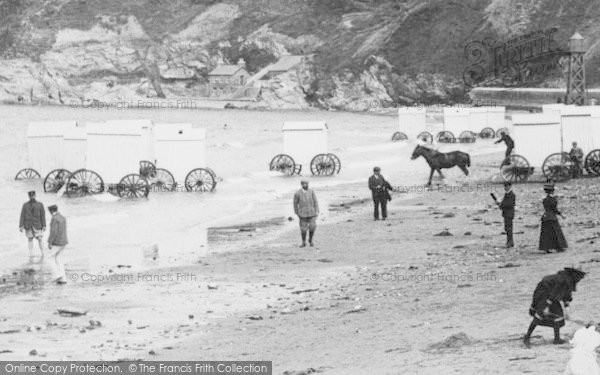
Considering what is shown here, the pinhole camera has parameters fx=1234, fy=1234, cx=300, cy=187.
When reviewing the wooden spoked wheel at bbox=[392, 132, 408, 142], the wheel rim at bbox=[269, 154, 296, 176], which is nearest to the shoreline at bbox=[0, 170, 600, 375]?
the wheel rim at bbox=[269, 154, 296, 176]

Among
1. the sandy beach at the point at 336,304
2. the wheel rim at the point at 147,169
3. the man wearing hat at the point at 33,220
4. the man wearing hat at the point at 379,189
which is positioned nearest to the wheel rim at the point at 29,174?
the wheel rim at the point at 147,169

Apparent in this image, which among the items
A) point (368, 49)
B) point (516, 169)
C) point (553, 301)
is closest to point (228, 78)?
point (368, 49)

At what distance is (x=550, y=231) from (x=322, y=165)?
29.7 meters

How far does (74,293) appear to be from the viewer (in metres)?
24.6

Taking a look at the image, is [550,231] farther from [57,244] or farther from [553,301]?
[57,244]

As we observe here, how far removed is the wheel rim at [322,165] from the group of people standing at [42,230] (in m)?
25.6

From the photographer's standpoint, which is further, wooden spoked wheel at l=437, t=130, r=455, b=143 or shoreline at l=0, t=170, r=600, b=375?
wooden spoked wheel at l=437, t=130, r=455, b=143

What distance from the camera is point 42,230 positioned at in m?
29.5

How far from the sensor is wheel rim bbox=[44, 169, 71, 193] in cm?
4897

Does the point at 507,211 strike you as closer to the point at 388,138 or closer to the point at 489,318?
the point at 489,318

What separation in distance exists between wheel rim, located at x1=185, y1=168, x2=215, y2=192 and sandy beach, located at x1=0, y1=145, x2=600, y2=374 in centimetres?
1456

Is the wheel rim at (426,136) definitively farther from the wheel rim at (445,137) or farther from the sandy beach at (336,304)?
the sandy beach at (336,304)

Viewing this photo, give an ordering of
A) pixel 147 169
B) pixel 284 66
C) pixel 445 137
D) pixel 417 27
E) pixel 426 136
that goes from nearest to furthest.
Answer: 1. pixel 147 169
2. pixel 426 136
3. pixel 445 137
4. pixel 417 27
5. pixel 284 66

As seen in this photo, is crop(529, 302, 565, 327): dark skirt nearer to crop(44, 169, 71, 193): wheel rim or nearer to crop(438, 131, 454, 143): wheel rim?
crop(44, 169, 71, 193): wheel rim
